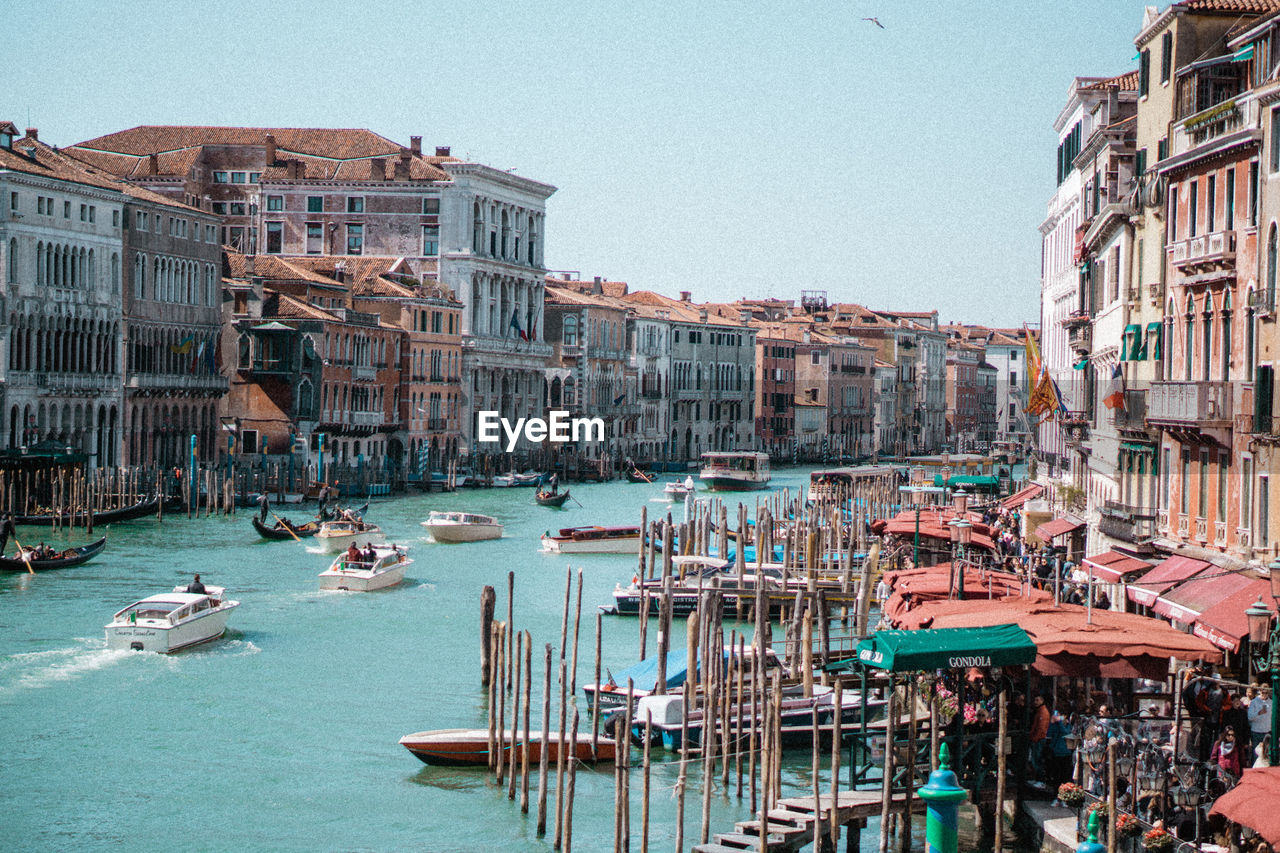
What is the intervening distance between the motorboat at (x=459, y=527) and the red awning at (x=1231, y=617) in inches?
993

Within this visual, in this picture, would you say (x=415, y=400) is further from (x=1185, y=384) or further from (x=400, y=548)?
(x=1185, y=384)

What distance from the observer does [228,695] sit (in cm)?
1980

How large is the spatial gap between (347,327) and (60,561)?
70.8ft

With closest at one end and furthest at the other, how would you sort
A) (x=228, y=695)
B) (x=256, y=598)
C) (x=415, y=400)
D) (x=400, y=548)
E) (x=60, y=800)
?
1. (x=60, y=800)
2. (x=228, y=695)
3. (x=256, y=598)
4. (x=400, y=548)
5. (x=415, y=400)

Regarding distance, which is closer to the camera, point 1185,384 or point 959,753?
point 959,753

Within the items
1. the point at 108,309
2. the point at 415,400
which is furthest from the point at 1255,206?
the point at 415,400

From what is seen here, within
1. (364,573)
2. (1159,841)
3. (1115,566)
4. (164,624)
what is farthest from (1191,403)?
(364,573)

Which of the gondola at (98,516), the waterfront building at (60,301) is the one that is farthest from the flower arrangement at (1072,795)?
the waterfront building at (60,301)

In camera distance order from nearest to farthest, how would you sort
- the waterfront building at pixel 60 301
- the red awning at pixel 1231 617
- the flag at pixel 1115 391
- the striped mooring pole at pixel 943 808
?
the striped mooring pole at pixel 943 808 → the red awning at pixel 1231 617 → the flag at pixel 1115 391 → the waterfront building at pixel 60 301

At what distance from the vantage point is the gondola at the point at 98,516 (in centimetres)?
3697

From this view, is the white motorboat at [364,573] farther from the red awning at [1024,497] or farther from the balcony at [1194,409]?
the balcony at [1194,409]

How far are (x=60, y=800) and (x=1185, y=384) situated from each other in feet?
34.0

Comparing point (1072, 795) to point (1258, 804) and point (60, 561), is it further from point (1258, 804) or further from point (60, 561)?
point (60, 561)

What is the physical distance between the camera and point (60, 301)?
42.0 m
